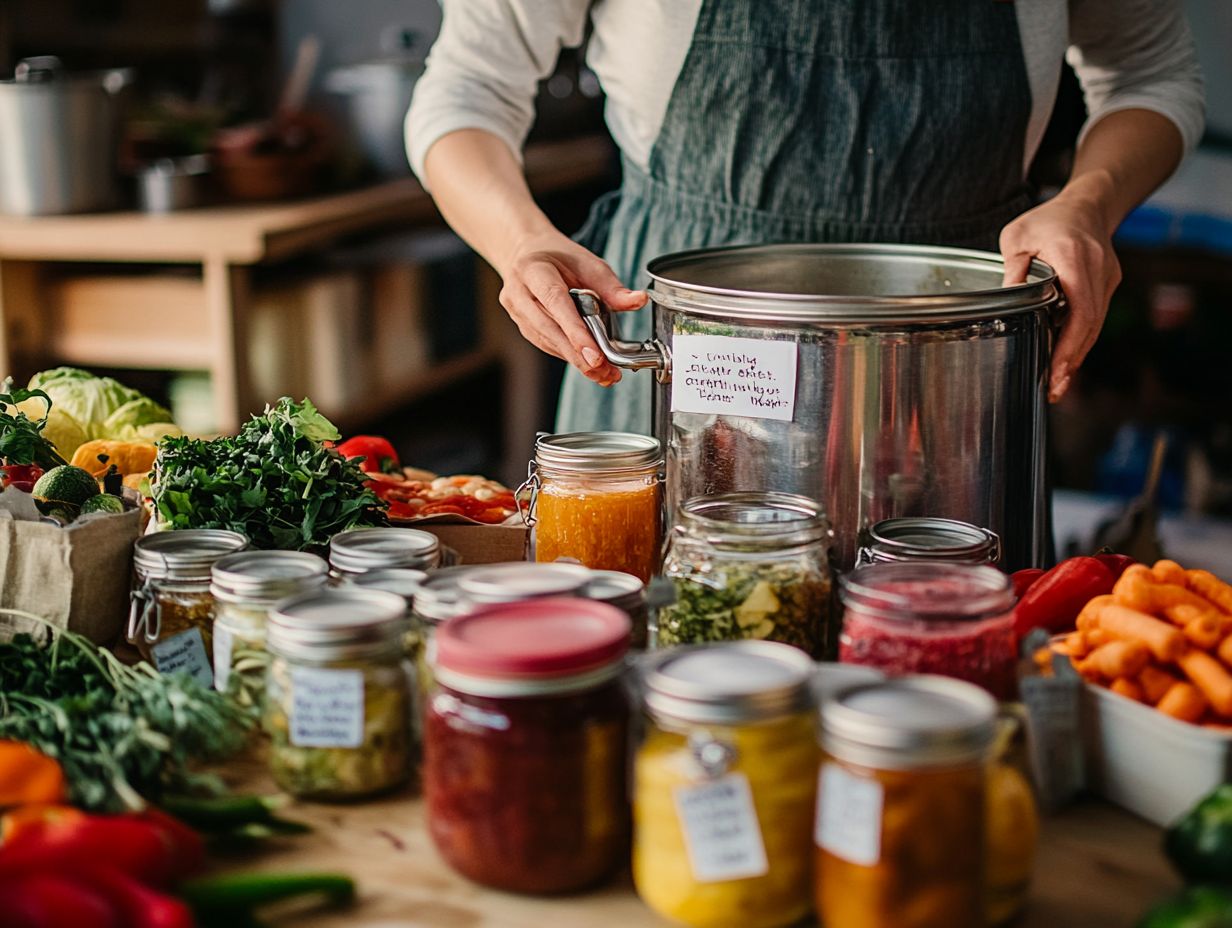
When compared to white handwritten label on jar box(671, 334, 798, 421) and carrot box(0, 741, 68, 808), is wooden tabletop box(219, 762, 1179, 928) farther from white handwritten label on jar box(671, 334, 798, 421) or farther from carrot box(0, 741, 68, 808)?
white handwritten label on jar box(671, 334, 798, 421)

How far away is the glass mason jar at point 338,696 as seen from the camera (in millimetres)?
1079

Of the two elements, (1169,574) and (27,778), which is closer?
(27,778)

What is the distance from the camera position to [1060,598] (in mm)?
1324

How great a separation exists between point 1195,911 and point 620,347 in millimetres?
773

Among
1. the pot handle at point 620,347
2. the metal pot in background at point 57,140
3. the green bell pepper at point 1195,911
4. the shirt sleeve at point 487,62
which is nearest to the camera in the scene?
the green bell pepper at point 1195,911

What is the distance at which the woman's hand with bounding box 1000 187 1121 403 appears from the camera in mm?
1457

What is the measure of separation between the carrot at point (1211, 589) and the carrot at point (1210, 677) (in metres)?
0.10

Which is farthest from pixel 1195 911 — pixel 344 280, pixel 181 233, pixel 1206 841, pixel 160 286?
pixel 344 280

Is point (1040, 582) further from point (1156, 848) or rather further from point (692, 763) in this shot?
point (692, 763)

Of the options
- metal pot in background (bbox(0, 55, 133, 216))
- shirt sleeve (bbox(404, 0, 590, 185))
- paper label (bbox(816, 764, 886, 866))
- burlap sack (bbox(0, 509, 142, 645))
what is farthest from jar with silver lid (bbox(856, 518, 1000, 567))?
metal pot in background (bbox(0, 55, 133, 216))

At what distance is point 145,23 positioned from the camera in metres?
4.94

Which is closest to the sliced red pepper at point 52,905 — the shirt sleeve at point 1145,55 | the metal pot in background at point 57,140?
the shirt sleeve at point 1145,55

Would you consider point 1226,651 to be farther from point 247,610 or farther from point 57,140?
point 57,140

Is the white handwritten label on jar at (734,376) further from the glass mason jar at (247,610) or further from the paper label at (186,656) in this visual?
the paper label at (186,656)
